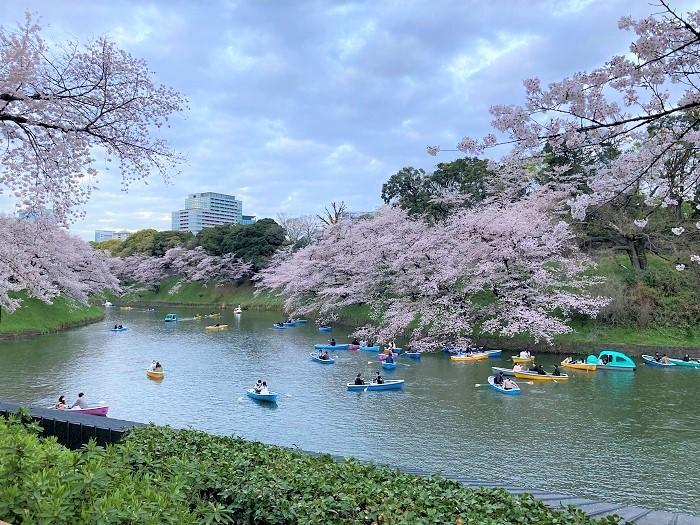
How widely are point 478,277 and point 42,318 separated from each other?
33663 mm

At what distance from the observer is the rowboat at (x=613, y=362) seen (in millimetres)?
24891

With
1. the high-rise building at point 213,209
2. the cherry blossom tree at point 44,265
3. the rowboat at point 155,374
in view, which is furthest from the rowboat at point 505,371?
the high-rise building at point 213,209

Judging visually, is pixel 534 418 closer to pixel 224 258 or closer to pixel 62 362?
pixel 62 362

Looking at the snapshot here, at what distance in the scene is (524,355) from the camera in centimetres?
2709

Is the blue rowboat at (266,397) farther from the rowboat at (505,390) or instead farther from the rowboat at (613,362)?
the rowboat at (613,362)

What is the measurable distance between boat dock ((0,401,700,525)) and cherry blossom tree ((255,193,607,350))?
20547 millimetres

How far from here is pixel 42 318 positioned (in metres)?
39.3

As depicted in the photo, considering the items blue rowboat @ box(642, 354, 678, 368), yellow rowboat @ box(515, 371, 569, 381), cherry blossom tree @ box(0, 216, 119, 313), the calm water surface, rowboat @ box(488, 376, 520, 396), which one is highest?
cherry blossom tree @ box(0, 216, 119, 313)

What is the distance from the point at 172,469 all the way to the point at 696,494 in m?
12.0

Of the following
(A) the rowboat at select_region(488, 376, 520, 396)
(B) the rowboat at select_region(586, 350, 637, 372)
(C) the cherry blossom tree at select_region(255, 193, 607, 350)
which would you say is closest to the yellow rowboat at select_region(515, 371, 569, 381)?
(A) the rowboat at select_region(488, 376, 520, 396)

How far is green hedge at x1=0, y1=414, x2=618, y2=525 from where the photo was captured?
342cm

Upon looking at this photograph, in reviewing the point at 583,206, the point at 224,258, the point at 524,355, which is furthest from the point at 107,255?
the point at 583,206

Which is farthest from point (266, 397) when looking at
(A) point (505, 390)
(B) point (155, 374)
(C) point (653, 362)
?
(C) point (653, 362)

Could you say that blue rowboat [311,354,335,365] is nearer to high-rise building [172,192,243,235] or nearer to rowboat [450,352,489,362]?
rowboat [450,352,489,362]
